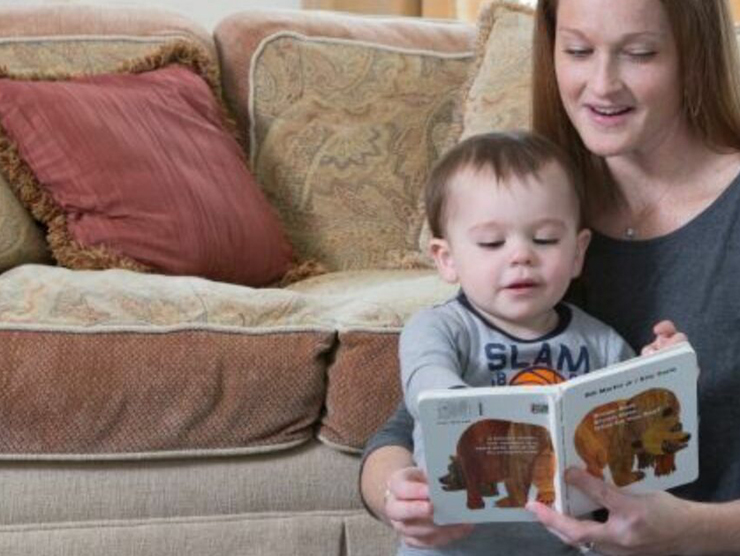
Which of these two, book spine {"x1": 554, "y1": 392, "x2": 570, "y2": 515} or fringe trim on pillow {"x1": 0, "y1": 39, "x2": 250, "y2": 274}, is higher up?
book spine {"x1": 554, "y1": 392, "x2": 570, "y2": 515}

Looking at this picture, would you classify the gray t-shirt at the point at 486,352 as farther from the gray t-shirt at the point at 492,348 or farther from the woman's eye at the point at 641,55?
the woman's eye at the point at 641,55

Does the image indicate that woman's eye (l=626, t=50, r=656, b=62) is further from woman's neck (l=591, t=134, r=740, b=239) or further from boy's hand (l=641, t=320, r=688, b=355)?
boy's hand (l=641, t=320, r=688, b=355)

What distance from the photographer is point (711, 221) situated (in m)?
1.33

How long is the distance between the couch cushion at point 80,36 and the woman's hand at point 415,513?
1.48 meters

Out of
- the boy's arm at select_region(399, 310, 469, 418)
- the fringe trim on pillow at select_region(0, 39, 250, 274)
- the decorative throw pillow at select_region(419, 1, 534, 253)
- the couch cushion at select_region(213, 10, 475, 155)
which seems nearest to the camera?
the boy's arm at select_region(399, 310, 469, 418)

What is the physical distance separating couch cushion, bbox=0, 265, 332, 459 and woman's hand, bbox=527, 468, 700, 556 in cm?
73

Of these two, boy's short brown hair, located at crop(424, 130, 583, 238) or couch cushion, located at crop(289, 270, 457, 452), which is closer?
boy's short brown hair, located at crop(424, 130, 583, 238)

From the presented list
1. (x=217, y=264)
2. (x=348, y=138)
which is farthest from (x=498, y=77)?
(x=217, y=264)

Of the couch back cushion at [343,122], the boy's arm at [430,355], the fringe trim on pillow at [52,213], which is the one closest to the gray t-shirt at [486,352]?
the boy's arm at [430,355]

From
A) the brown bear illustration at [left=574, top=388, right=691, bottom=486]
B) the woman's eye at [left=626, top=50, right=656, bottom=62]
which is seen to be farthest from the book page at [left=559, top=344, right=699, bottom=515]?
the woman's eye at [left=626, top=50, right=656, bottom=62]

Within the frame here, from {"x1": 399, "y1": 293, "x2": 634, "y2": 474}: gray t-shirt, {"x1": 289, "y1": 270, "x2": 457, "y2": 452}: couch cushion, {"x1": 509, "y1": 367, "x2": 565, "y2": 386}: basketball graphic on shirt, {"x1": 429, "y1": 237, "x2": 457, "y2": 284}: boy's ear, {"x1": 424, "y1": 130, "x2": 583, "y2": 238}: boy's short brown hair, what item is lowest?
{"x1": 289, "y1": 270, "x2": 457, "y2": 452}: couch cushion

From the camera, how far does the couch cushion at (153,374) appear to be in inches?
69.3

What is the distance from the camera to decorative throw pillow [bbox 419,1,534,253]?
238 centimetres

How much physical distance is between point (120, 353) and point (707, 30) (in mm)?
882
